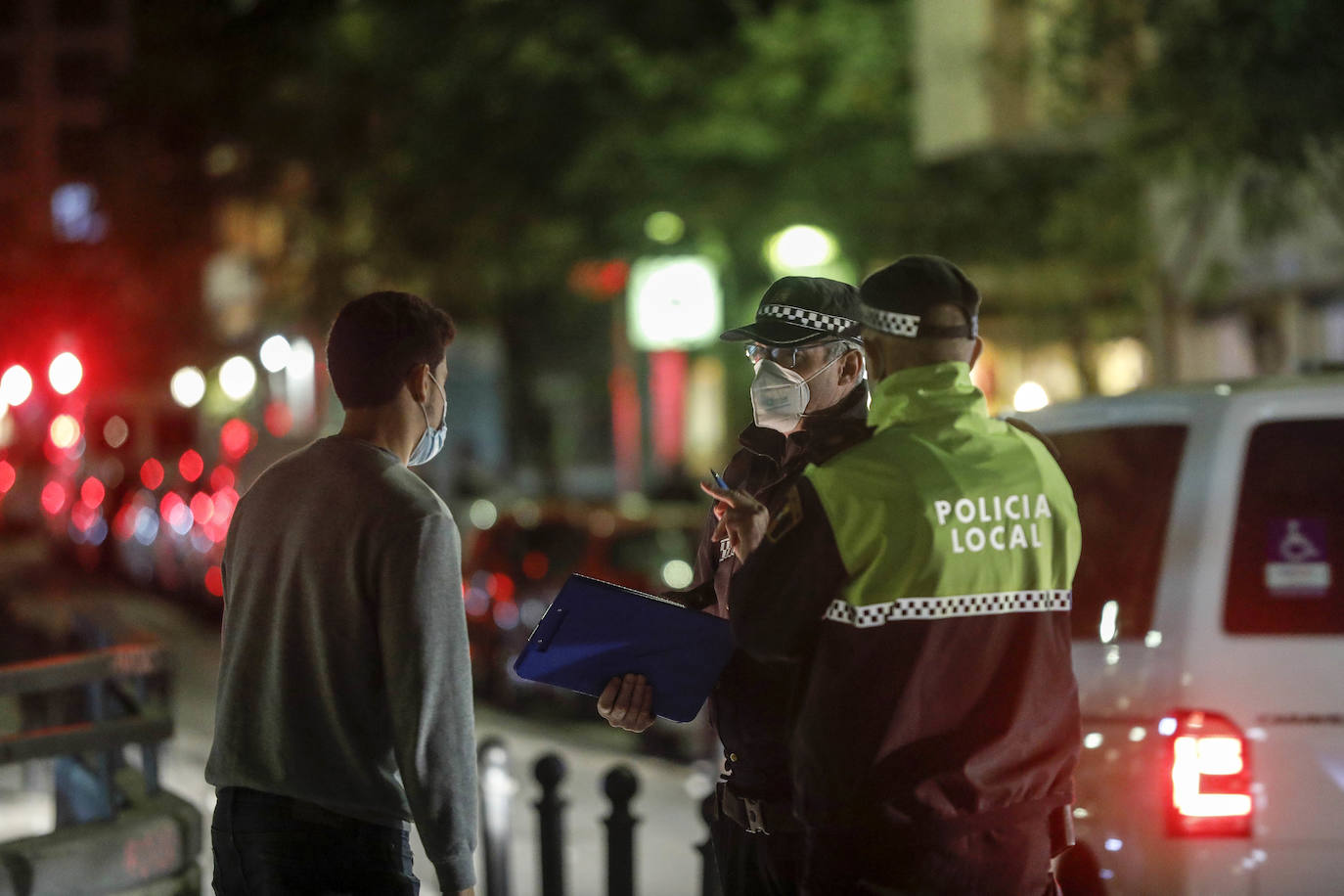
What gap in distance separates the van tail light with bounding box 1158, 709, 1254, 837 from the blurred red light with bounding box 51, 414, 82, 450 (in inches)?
917

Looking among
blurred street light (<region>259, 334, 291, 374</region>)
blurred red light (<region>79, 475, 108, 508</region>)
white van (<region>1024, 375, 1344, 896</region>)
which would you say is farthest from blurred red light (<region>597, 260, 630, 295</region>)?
white van (<region>1024, 375, 1344, 896</region>)

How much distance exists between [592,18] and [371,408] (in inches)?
822

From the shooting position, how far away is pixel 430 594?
11.2ft

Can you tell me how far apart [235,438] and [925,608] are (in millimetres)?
23016

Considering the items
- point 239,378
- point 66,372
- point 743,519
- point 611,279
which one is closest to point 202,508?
point 239,378

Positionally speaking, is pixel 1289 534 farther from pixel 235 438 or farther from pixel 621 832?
pixel 235 438

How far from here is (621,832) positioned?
7.03 m

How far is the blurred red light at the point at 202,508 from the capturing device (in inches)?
987

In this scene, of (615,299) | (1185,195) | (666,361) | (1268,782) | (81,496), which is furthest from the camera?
(666,361)

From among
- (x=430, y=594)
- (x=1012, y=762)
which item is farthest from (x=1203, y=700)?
(x=430, y=594)

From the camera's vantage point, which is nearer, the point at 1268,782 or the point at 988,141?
the point at 1268,782

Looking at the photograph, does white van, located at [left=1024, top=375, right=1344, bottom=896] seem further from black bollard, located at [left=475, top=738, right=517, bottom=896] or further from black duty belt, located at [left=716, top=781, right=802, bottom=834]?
black bollard, located at [left=475, top=738, right=517, bottom=896]

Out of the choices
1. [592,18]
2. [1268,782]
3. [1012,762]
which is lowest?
[1268,782]

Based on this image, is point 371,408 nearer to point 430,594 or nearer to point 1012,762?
point 430,594
